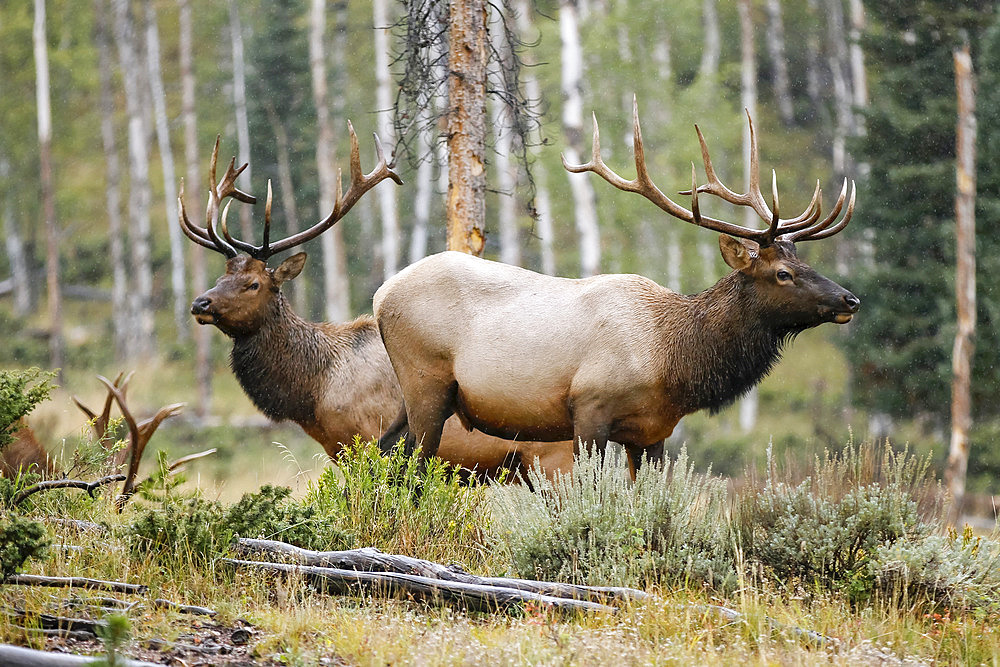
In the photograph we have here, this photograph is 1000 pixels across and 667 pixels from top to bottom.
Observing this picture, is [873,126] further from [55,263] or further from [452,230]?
[55,263]

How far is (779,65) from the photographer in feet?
100

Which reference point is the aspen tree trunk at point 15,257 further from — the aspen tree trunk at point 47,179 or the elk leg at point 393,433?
the elk leg at point 393,433

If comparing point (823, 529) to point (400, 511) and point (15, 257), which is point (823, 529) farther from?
point (15, 257)

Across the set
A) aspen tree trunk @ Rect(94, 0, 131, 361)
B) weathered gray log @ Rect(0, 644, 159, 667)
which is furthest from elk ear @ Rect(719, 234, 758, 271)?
aspen tree trunk @ Rect(94, 0, 131, 361)

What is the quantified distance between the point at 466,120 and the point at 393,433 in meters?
2.62

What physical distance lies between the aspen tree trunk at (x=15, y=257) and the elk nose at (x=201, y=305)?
28.1m

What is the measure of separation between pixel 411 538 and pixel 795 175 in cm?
2714

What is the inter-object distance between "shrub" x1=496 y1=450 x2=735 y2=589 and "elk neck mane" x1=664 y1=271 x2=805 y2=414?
79 centimetres

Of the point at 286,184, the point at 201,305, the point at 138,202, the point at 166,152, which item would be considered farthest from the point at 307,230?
the point at 166,152

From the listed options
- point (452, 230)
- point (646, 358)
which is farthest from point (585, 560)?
point (452, 230)

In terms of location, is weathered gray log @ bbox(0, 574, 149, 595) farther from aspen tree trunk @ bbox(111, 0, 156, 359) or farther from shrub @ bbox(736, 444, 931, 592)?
aspen tree trunk @ bbox(111, 0, 156, 359)

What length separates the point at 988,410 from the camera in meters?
15.5

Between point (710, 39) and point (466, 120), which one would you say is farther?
point (710, 39)

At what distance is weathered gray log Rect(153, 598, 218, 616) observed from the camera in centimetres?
465
